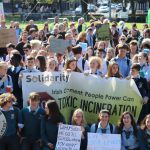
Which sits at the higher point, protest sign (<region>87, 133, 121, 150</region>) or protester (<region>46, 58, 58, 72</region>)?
protester (<region>46, 58, 58, 72</region>)

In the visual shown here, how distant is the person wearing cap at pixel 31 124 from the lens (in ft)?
27.2

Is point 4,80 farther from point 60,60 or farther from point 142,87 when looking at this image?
point 142,87

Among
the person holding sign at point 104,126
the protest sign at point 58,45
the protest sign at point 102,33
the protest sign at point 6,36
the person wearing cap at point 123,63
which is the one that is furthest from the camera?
the protest sign at point 102,33

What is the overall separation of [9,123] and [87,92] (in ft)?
5.69

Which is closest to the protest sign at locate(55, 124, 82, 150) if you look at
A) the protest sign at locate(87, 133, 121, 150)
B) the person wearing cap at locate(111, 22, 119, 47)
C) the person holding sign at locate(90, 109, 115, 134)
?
the protest sign at locate(87, 133, 121, 150)

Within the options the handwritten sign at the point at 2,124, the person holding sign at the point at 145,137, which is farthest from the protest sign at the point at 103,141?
the handwritten sign at the point at 2,124

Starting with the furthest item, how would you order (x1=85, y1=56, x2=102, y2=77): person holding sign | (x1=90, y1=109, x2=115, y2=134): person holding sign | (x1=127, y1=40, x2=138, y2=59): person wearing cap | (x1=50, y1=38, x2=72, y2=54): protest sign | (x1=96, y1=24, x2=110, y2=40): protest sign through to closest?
(x1=96, y1=24, x2=110, y2=40): protest sign
(x1=127, y1=40, x2=138, y2=59): person wearing cap
(x1=50, y1=38, x2=72, y2=54): protest sign
(x1=85, y1=56, x2=102, y2=77): person holding sign
(x1=90, y1=109, x2=115, y2=134): person holding sign

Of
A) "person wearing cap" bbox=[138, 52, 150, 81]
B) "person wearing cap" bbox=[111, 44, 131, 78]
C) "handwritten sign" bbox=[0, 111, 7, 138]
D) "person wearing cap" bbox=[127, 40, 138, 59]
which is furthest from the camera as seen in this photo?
"person wearing cap" bbox=[127, 40, 138, 59]

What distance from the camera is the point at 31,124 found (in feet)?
27.5

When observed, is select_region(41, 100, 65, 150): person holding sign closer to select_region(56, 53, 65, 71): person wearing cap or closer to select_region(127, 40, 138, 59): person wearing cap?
select_region(56, 53, 65, 71): person wearing cap

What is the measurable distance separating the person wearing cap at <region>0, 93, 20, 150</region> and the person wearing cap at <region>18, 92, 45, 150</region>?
0.12 metres

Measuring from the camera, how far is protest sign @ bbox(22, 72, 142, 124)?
8945 mm

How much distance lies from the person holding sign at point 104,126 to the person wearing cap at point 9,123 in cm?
136

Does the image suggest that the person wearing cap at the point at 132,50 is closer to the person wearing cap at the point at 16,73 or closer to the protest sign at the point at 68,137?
the person wearing cap at the point at 16,73
